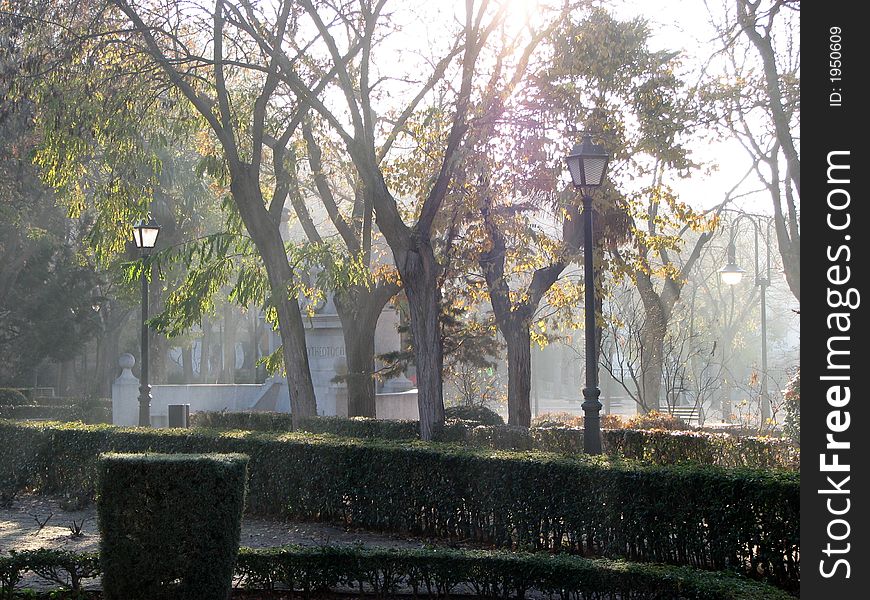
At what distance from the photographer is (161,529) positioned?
23.5 ft

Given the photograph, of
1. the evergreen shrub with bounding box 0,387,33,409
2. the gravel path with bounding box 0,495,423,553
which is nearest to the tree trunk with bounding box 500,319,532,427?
the gravel path with bounding box 0,495,423,553

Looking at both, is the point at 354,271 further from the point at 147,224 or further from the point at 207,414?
the point at 207,414

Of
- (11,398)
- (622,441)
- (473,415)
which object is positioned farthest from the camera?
(11,398)

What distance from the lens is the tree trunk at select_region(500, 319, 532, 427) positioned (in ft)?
64.5

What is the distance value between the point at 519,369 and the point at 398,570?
38.5 feet

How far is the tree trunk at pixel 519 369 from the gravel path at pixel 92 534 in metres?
7.88

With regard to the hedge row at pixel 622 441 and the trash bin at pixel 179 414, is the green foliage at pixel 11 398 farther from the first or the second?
the hedge row at pixel 622 441

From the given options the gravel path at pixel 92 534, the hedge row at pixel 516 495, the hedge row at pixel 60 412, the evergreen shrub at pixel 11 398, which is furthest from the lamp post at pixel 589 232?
the evergreen shrub at pixel 11 398

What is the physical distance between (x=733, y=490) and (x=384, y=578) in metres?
2.89

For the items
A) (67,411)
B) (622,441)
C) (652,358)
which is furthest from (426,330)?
(67,411)

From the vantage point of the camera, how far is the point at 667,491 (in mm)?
8883

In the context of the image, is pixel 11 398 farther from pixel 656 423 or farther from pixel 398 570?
pixel 398 570
